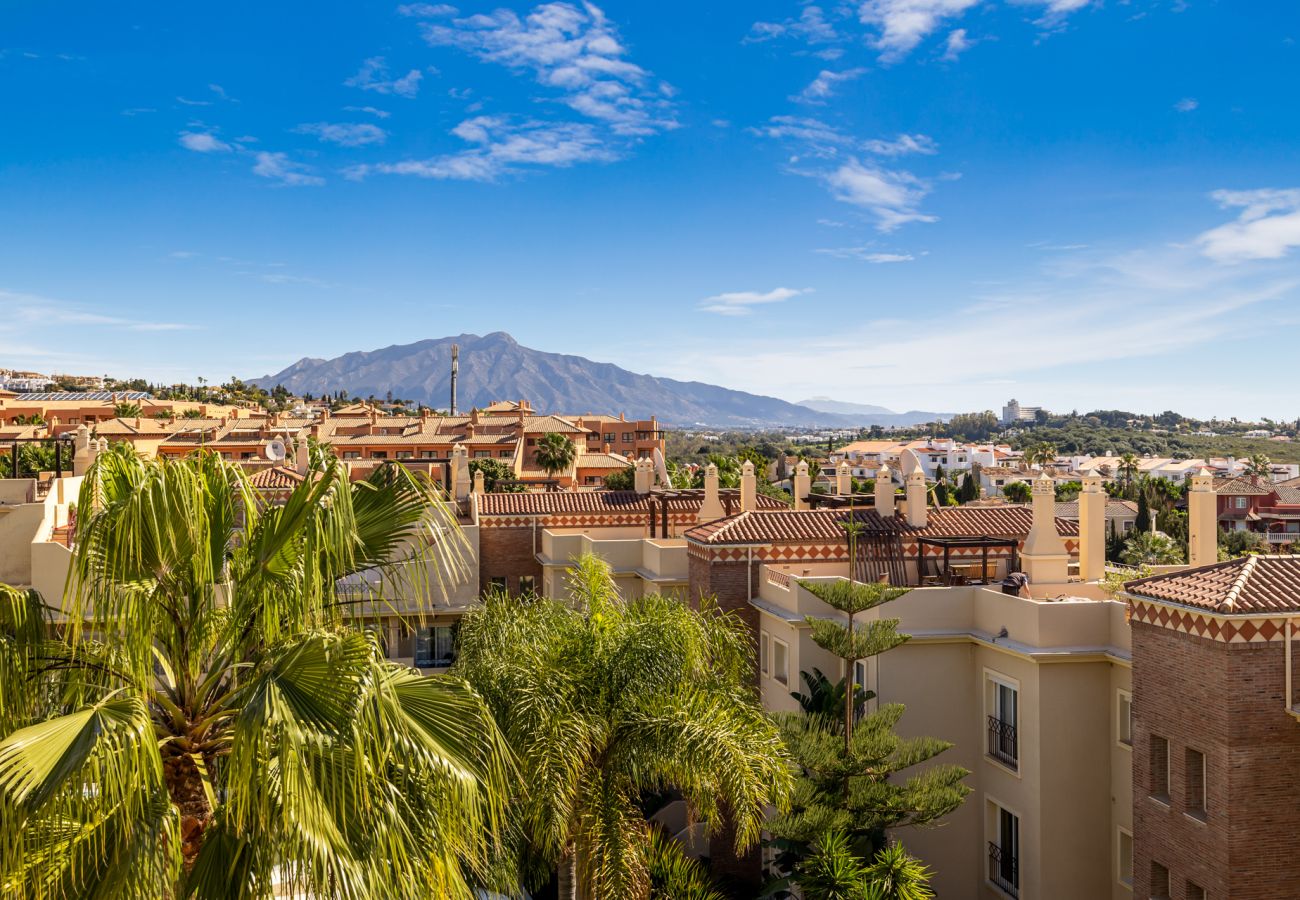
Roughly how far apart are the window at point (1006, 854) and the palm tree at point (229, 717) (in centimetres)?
1177

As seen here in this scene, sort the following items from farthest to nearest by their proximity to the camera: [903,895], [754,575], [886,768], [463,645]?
[754,575] → [463,645] → [886,768] → [903,895]

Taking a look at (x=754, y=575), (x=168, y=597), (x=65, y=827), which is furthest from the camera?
(x=754, y=575)

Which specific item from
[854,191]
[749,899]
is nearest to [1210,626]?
[749,899]

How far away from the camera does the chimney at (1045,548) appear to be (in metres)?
20.3

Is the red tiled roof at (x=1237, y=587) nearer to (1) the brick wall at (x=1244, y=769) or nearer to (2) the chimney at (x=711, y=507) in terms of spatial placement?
(1) the brick wall at (x=1244, y=769)

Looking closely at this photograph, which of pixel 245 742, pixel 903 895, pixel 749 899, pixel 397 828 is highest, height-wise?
pixel 245 742

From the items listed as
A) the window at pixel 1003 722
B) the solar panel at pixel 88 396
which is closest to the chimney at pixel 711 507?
the window at pixel 1003 722

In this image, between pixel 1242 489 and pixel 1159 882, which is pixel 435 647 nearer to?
pixel 1159 882

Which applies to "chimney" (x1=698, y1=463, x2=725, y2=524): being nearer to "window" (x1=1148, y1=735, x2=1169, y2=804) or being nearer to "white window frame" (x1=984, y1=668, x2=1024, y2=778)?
"white window frame" (x1=984, y1=668, x2=1024, y2=778)

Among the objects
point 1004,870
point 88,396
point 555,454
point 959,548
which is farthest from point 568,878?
point 88,396

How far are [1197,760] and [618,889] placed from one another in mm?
7263

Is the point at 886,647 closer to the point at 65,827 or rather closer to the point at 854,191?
the point at 65,827

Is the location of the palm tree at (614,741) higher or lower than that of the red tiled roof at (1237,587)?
lower

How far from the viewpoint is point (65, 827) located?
20.1ft
